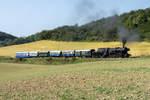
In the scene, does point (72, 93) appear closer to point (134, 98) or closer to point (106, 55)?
point (134, 98)

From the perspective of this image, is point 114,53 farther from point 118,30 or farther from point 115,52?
point 118,30

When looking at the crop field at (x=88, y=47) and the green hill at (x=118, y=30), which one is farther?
the crop field at (x=88, y=47)

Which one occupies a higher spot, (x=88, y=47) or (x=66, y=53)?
(x=88, y=47)

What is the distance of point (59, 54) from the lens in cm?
6994

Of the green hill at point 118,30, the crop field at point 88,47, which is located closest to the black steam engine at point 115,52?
the green hill at point 118,30

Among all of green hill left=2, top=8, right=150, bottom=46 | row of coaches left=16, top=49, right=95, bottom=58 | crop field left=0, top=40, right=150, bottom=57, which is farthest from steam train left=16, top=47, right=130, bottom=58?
crop field left=0, top=40, right=150, bottom=57

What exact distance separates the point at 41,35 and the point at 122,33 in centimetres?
8411

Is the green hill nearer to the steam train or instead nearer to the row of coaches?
the steam train

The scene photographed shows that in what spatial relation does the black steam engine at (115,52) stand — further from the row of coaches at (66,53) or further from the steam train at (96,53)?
the row of coaches at (66,53)

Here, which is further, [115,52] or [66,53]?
[66,53]

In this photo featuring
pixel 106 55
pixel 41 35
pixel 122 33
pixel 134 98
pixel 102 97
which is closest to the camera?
pixel 134 98

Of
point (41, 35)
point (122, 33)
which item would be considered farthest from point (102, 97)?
point (41, 35)

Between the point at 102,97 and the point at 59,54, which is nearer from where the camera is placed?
the point at 102,97

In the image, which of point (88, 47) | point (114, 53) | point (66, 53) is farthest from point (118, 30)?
point (88, 47)
